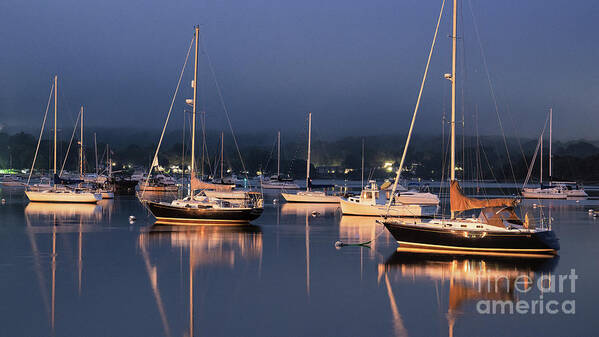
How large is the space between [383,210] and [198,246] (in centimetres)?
2215

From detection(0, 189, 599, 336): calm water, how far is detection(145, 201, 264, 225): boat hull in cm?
319

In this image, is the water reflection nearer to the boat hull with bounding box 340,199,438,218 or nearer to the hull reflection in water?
the hull reflection in water

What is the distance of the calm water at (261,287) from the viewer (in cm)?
1470

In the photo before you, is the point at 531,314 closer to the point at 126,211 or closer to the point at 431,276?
the point at 431,276

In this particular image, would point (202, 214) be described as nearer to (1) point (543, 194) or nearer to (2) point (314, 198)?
(2) point (314, 198)

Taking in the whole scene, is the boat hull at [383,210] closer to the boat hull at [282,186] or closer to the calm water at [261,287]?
the calm water at [261,287]

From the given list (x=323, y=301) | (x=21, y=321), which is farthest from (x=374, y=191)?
(x=21, y=321)

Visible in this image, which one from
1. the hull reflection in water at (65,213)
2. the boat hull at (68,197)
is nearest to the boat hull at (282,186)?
the boat hull at (68,197)

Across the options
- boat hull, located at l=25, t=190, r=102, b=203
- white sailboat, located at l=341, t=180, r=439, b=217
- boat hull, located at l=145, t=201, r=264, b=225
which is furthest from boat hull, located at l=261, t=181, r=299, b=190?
boat hull, located at l=145, t=201, r=264, b=225

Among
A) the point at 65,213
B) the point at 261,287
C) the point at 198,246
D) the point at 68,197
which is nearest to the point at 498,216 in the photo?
the point at 261,287

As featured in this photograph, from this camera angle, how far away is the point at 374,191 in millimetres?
48469

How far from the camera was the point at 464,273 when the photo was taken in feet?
70.9

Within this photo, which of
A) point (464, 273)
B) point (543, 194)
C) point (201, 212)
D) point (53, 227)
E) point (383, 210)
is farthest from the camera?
point (543, 194)

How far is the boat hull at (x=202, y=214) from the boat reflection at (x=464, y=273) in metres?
12.4
